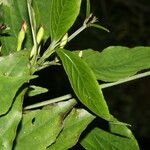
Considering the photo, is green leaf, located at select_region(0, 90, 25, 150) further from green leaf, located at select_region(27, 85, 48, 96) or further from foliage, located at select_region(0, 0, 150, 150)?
green leaf, located at select_region(27, 85, 48, 96)

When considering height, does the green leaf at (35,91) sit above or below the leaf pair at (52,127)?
above

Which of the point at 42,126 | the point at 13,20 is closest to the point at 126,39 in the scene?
the point at 13,20

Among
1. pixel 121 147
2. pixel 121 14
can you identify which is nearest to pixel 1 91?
pixel 121 147

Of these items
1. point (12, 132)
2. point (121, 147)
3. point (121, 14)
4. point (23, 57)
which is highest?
point (23, 57)

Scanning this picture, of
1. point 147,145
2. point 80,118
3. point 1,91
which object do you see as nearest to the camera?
point 1,91

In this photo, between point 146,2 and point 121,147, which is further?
point 146,2

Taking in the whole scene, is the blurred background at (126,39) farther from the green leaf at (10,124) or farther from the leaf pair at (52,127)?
the green leaf at (10,124)

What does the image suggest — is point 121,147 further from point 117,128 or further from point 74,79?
point 74,79

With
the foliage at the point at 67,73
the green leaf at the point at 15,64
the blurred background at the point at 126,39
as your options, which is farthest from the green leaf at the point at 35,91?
the blurred background at the point at 126,39
